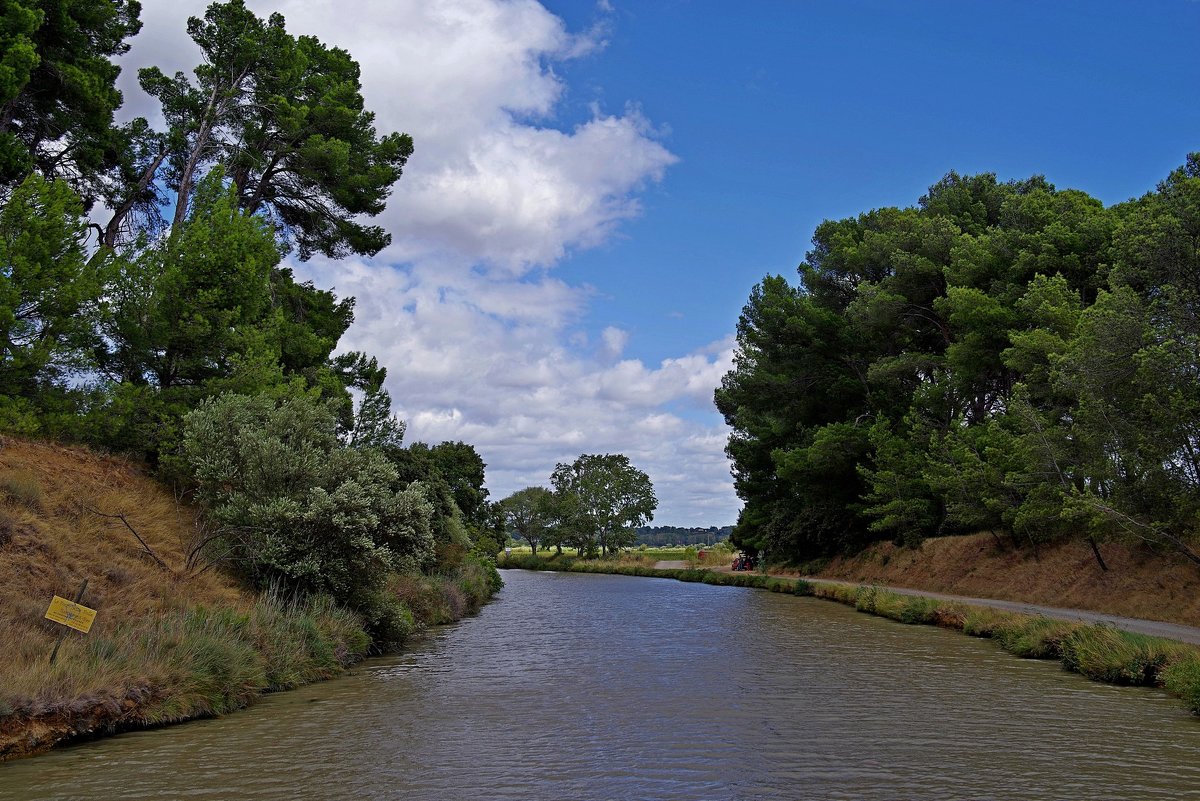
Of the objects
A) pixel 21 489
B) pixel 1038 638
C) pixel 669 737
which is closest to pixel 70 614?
pixel 21 489

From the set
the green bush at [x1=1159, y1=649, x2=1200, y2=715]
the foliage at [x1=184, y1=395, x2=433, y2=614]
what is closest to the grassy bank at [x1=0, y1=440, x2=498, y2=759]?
the foliage at [x1=184, y1=395, x2=433, y2=614]

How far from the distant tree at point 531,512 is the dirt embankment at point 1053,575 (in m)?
62.7

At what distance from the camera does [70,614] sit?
10.3 metres

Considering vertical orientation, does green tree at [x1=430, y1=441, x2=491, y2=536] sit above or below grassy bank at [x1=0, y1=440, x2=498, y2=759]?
above

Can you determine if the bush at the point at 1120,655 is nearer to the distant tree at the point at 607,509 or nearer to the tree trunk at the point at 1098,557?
the tree trunk at the point at 1098,557

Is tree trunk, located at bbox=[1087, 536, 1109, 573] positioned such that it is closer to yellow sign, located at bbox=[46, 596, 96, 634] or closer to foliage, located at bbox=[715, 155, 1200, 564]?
foliage, located at bbox=[715, 155, 1200, 564]

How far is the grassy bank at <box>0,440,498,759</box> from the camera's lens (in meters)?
9.98

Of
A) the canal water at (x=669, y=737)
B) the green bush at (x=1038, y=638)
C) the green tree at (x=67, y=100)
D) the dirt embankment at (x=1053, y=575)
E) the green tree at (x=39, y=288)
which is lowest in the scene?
the canal water at (x=669, y=737)

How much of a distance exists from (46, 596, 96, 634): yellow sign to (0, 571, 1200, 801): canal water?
1.53 m

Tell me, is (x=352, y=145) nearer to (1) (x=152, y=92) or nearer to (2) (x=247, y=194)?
(2) (x=247, y=194)

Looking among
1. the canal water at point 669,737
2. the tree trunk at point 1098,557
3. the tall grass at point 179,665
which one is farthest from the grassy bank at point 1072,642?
the tall grass at point 179,665

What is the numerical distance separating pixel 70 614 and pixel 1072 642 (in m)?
18.5

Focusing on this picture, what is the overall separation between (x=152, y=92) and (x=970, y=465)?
1354 inches

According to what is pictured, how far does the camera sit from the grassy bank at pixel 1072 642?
45.0ft
